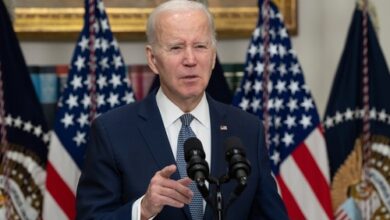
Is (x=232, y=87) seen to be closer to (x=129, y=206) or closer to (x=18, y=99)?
(x=18, y=99)

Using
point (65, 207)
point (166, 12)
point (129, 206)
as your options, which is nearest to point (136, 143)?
point (129, 206)

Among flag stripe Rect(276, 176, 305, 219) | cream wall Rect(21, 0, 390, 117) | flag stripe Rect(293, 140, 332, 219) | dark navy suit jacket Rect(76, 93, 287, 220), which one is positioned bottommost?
flag stripe Rect(276, 176, 305, 219)

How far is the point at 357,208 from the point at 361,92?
2.10ft

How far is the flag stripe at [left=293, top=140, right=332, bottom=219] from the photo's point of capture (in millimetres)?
3730

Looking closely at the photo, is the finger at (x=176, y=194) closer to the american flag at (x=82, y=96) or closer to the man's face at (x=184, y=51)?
the man's face at (x=184, y=51)

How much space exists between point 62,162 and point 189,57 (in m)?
1.76

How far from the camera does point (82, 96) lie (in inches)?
145

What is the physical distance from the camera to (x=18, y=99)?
3.60 m

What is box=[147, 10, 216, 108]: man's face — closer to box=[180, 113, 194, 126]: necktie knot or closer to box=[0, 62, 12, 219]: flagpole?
box=[180, 113, 194, 126]: necktie knot

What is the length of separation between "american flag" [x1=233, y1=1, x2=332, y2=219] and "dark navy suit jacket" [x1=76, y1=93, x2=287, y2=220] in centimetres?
155

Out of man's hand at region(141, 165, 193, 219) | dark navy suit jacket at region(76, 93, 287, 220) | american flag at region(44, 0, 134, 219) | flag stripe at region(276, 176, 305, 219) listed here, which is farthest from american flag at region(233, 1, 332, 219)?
man's hand at region(141, 165, 193, 219)

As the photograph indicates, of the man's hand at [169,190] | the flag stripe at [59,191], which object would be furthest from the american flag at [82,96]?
the man's hand at [169,190]

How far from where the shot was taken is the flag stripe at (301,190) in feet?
12.3

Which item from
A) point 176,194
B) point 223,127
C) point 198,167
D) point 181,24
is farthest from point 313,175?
point 198,167
